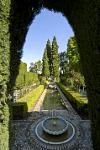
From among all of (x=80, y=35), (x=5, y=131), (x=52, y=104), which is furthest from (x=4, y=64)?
(x=52, y=104)

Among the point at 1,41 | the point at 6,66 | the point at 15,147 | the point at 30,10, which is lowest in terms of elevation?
the point at 15,147

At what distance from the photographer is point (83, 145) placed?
1102 cm

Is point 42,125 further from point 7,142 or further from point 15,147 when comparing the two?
point 7,142

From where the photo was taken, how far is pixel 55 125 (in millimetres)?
11922

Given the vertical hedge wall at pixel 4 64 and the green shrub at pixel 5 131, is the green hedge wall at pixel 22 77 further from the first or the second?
the vertical hedge wall at pixel 4 64

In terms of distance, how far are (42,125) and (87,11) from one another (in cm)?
528

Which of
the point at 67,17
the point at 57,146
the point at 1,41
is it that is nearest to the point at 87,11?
the point at 1,41

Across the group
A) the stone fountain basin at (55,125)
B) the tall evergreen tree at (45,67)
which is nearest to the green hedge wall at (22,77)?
the stone fountain basin at (55,125)

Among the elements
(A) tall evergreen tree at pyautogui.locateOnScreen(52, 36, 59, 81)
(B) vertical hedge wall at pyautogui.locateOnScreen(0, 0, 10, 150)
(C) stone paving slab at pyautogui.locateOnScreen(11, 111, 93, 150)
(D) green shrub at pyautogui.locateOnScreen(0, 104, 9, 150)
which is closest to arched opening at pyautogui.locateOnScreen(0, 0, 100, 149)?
(B) vertical hedge wall at pyautogui.locateOnScreen(0, 0, 10, 150)

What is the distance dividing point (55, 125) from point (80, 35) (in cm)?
383

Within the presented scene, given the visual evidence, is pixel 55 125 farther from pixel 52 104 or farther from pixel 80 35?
pixel 52 104

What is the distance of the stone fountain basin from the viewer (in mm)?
11375

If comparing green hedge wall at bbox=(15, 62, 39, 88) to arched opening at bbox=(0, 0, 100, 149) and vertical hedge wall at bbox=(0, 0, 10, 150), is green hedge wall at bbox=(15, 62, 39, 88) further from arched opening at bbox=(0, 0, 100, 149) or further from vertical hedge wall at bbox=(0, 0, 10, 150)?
vertical hedge wall at bbox=(0, 0, 10, 150)

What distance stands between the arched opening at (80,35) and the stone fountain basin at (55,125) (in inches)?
87.8
